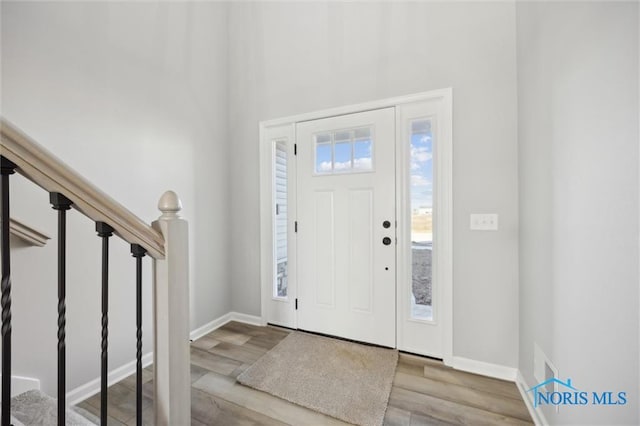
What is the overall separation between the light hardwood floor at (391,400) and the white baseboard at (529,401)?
0.09 feet

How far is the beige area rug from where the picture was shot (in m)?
1.55

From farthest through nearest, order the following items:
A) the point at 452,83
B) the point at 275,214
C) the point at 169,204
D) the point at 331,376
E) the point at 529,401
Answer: the point at 275,214
the point at 452,83
the point at 331,376
the point at 529,401
the point at 169,204

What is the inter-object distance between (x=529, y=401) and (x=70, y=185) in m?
2.41

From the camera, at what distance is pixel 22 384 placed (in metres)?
1.40

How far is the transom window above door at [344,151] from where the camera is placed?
7.50 ft

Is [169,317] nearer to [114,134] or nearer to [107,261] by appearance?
[107,261]

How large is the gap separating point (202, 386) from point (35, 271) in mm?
1197

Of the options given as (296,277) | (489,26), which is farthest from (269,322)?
(489,26)

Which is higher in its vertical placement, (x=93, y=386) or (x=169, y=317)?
(x=169, y=317)

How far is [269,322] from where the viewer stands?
267cm

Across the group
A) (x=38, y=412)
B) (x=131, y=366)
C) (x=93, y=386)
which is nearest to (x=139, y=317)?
(x=38, y=412)

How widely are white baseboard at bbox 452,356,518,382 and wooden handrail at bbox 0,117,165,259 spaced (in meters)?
2.12

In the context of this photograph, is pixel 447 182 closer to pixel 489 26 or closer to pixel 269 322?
pixel 489 26

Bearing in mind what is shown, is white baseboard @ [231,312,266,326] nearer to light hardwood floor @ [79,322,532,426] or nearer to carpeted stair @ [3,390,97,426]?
light hardwood floor @ [79,322,532,426]
